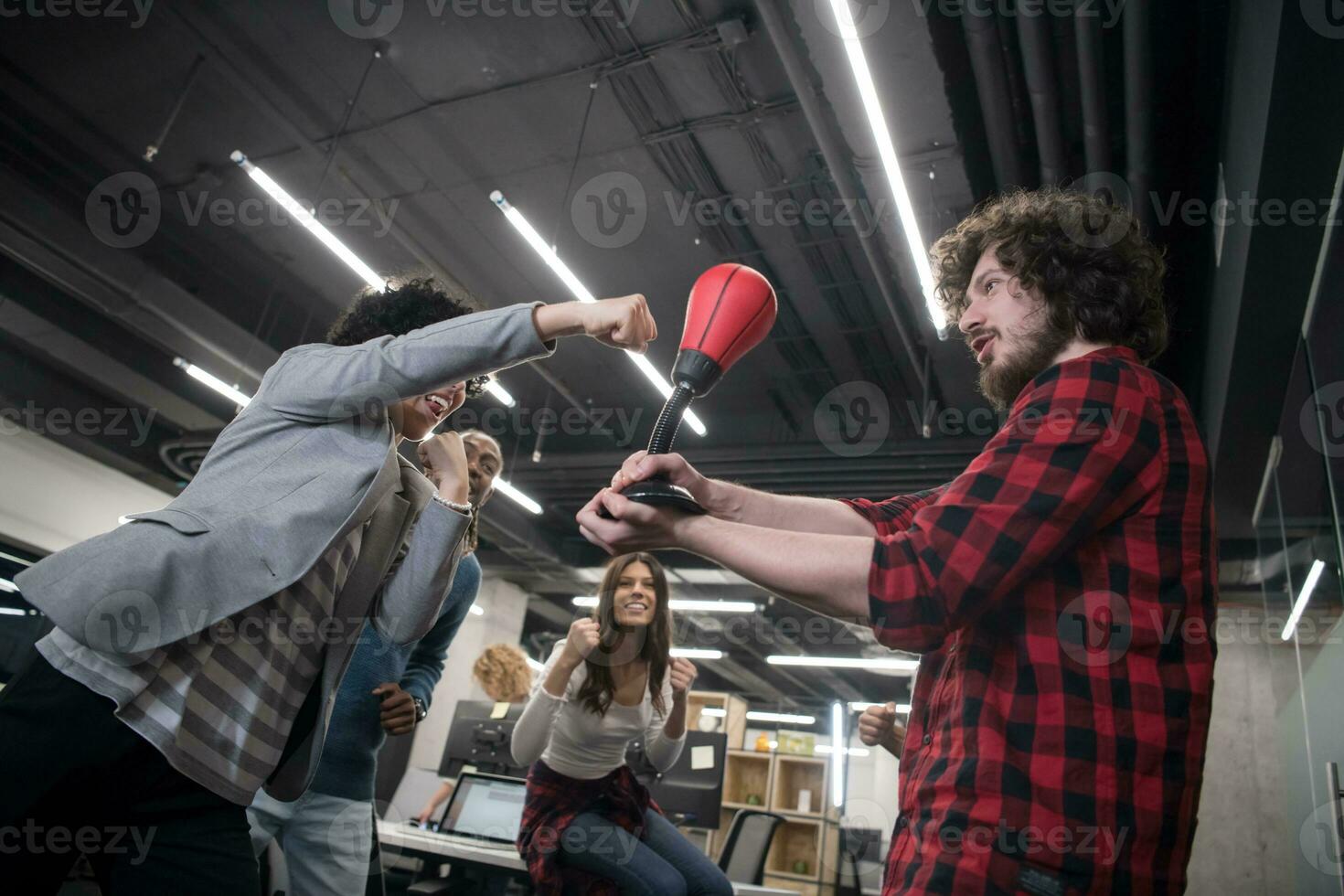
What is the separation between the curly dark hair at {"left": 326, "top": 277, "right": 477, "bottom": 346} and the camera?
5.94ft

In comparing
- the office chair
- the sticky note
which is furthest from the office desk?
the sticky note

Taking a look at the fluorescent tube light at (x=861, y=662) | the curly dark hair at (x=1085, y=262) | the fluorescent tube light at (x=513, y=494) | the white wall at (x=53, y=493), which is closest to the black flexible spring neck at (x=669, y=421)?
the curly dark hair at (x=1085, y=262)

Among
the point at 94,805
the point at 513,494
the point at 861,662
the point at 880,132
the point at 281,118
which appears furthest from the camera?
the point at 861,662

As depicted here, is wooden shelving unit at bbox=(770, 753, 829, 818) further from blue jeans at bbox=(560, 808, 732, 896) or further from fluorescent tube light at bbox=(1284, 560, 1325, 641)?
blue jeans at bbox=(560, 808, 732, 896)

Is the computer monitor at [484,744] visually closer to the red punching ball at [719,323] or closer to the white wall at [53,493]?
the red punching ball at [719,323]

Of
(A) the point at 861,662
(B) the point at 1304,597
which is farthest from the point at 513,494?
(B) the point at 1304,597

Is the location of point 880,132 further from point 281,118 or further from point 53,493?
point 53,493

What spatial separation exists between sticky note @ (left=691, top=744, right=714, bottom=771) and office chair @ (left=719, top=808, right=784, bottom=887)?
305 mm

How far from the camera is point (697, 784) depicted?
420 cm

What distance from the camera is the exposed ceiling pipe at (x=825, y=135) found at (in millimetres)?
3934

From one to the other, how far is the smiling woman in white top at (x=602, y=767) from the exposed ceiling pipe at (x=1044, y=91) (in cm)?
276

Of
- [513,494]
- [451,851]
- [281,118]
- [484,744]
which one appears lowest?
[451,851]

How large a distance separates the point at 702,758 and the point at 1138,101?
3.78m

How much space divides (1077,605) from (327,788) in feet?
6.10
